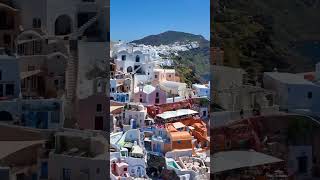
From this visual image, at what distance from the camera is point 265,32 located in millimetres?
2627

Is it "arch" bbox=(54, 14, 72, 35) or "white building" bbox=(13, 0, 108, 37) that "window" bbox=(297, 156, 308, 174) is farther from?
"arch" bbox=(54, 14, 72, 35)

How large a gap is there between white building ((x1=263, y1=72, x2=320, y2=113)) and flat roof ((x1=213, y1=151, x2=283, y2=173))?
29 centimetres

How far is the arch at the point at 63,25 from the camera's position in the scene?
2.55 meters

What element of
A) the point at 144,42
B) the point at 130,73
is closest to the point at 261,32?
the point at 144,42

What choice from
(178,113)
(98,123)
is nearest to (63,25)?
(98,123)

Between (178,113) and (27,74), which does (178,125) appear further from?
(27,74)

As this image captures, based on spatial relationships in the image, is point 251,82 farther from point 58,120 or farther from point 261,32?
point 58,120

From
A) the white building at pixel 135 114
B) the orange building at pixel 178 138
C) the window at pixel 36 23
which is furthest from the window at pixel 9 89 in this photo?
the white building at pixel 135 114

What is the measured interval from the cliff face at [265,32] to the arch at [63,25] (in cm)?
82

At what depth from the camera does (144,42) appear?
764 centimetres

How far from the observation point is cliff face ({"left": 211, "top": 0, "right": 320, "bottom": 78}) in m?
2.54

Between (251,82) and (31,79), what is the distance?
1.20m

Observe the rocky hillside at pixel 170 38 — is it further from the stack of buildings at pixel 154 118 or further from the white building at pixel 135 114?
the white building at pixel 135 114

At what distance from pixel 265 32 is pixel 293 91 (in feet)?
1.18
